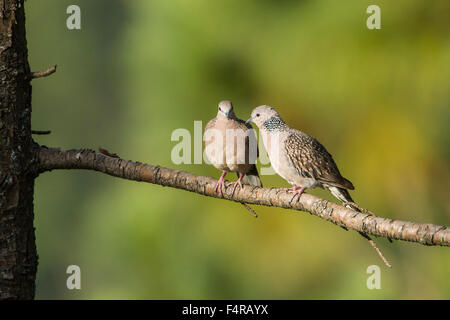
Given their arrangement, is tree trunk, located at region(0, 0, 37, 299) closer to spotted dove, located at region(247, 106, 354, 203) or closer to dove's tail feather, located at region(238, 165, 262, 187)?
spotted dove, located at region(247, 106, 354, 203)

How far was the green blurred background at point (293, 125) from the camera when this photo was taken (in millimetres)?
6574

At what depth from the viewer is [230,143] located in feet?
13.2

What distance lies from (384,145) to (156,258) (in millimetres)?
3037

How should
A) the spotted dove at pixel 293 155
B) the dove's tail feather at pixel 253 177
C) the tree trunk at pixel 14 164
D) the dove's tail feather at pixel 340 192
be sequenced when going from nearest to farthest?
the tree trunk at pixel 14 164 → the spotted dove at pixel 293 155 → the dove's tail feather at pixel 340 192 → the dove's tail feather at pixel 253 177

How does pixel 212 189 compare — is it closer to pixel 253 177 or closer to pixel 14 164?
pixel 14 164

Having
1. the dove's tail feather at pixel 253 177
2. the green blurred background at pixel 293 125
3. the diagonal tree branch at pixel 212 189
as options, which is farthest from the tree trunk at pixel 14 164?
the green blurred background at pixel 293 125

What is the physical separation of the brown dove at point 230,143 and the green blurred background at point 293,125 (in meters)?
2.28

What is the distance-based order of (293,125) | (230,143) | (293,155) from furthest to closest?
(293,125) → (230,143) → (293,155)

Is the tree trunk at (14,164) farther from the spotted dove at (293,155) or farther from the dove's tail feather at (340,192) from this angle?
the dove's tail feather at (340,192)

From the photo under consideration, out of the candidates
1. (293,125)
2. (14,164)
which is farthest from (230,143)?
(293,125)

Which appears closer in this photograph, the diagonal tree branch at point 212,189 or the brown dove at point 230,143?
the diagonal tree branch at point 212,189

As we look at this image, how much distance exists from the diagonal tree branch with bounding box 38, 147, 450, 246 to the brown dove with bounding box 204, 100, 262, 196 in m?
1.01

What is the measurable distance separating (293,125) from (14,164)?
12.4 feet
